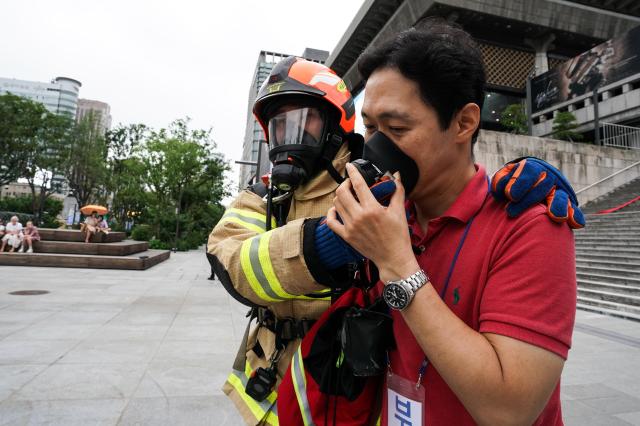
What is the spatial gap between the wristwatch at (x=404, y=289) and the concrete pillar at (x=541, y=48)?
34.7 meters

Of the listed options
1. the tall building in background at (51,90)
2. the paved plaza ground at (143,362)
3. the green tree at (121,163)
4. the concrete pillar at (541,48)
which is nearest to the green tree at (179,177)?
the green tree at (121,163)

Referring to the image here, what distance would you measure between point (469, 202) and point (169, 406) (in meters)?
3.12

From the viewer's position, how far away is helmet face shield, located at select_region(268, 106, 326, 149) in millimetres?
1513

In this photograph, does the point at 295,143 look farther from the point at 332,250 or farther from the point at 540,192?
the point at 540,192

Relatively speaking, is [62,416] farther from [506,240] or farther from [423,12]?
[423,12]

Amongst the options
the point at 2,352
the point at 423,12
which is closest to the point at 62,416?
the point at 2,352

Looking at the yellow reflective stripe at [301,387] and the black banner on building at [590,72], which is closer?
the yellow reflective stripe at [301,387]

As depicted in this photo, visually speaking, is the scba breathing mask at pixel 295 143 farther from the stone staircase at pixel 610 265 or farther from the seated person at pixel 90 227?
the seated person at pixel 90 227

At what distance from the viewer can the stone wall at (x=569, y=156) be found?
14898mm

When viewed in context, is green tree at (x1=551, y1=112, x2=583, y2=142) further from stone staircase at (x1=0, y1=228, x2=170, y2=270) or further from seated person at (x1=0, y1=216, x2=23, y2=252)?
seated person at (x1=0, y1=216, x2=23, y2=252)

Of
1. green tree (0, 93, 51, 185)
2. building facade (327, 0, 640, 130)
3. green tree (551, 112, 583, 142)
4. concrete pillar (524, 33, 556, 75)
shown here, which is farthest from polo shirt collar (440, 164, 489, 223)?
green tree (0, 93, 51, 185)

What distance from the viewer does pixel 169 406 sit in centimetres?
308

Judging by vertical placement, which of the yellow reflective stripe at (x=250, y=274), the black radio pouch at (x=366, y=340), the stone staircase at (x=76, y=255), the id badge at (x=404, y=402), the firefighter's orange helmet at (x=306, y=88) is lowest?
the stone staircase at (x=76, y=255)

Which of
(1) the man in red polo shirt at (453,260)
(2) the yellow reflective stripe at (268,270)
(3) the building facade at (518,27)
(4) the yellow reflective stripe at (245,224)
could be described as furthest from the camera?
(3) the building facade at (518,27)
